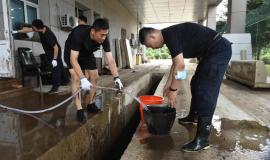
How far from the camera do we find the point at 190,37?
2.59 meters

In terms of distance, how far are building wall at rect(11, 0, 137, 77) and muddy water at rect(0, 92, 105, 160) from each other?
2408mm

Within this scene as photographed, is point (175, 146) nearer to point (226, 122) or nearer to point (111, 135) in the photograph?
point (226, 122)

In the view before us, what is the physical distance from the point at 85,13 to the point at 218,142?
8803 millimetres

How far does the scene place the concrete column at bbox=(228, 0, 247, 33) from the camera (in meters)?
10.0

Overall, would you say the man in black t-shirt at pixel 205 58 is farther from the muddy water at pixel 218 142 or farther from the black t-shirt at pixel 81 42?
the black t-shirt at pixel 81 42

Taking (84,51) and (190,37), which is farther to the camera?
(84,51)

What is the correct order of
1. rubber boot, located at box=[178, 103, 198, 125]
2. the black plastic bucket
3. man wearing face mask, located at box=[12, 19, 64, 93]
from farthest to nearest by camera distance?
1. man wearing face mask, located at box=[12, 19, 64, 93]
2. rubber boot, located at box=[178, 103, 198, 125]
3. the black plastic bucket

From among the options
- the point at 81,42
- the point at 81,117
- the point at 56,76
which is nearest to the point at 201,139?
the point at 81,117

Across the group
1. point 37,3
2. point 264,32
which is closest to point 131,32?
point 264,32

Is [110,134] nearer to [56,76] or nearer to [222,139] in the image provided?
[222,139]

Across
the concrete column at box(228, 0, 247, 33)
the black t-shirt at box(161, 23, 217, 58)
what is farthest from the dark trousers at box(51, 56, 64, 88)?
the concrete column at box(228, 0, 247, 33)

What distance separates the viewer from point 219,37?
2643 millimetres

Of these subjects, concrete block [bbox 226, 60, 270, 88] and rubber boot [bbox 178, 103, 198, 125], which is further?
concrete block [bbox 226, 60, 270, 88]

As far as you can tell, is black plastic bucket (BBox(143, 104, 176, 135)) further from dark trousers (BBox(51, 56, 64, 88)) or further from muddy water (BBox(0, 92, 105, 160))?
dark trousers (BBox(51, 56, 64, 88))
